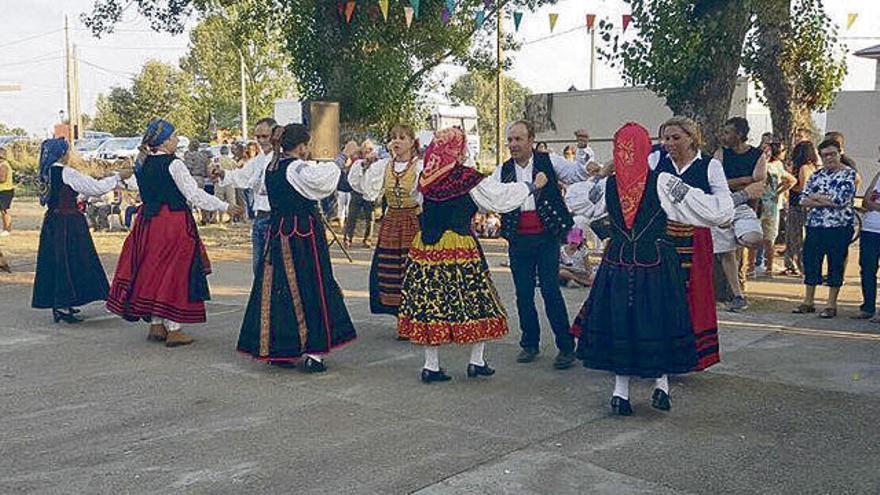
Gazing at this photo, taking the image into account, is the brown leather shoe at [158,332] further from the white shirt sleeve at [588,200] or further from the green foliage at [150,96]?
the green foliage at [150,96]

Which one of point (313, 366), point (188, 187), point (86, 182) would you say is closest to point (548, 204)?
point (313, 366)

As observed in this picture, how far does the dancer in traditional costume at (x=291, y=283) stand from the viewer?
620 centimetres

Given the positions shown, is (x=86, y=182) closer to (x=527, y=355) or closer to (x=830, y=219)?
(x=527, y=355)

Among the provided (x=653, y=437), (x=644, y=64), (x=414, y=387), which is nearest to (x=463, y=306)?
(x=414, y=387)

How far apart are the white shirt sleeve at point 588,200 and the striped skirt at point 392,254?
1.88 m

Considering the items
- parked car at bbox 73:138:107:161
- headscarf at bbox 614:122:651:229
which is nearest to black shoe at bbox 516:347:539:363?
headscarf at bbox 614:122:651:229

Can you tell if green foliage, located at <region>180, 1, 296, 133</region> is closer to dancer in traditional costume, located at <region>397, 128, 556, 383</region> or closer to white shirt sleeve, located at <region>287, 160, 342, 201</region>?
white shirt sleeve, located at <region>287, 160, 342, 201</region>

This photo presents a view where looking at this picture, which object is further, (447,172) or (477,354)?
(477,354)

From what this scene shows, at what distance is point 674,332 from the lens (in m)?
5.03

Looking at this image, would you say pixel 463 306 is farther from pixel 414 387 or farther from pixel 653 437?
pixel 653 437

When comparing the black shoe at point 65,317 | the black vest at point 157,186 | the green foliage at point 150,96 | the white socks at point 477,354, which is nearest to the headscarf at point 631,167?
the white socks at point 477,354

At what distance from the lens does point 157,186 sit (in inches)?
279

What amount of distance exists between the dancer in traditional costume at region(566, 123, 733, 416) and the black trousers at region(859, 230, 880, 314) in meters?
3.71

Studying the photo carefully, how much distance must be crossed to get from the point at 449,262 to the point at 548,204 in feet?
2.95
